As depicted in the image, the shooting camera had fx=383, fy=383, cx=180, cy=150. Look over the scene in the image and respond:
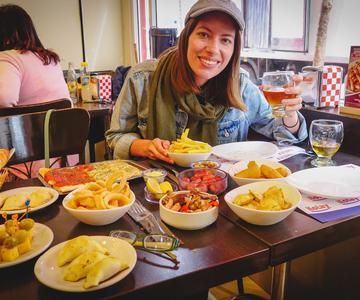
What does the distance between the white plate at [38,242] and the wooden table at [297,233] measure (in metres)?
0.41

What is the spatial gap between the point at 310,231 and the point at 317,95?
1087mm

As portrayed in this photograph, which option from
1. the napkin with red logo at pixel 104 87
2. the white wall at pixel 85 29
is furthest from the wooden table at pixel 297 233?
the white wall at pixel 85 29

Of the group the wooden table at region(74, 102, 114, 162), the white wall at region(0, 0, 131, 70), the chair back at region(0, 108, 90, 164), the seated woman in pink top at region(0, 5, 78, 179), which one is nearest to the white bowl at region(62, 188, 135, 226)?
the chair back at region(0, 108, 90, 164)

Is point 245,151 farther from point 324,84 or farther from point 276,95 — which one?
point 324,84

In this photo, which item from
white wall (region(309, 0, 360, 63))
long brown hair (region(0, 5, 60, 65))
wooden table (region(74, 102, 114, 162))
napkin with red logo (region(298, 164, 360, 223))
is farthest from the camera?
wooden table (region(74, 102, 114, 162))

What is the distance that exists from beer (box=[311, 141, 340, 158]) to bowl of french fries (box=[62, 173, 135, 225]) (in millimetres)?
705

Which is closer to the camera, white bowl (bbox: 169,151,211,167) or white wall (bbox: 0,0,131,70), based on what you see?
white bowl (bbox: 169,151,211,167)

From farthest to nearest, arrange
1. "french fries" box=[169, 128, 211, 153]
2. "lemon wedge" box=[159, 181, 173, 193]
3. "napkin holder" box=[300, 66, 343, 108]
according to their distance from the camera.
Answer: "napkin holder" box=[300, 66, 343, 108]
"french fries" box=[169, 128, 211, 153]
"lemon wedge" box=[159, 181, 173, 193]

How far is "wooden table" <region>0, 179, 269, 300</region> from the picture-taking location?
67 cm

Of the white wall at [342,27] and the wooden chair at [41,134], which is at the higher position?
the white wall at [342,27]

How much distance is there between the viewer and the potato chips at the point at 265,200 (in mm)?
895

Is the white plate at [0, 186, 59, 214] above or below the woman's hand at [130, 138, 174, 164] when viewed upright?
below

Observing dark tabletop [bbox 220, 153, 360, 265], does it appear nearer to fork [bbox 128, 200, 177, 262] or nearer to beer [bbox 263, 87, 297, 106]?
fork [bbox 128, 200, 177, 262]

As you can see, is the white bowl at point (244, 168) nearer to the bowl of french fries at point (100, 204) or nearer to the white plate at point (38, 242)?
the bowl of french fries at point (100, 204)
